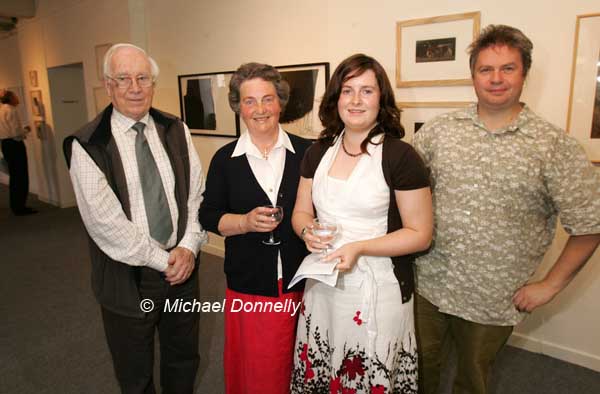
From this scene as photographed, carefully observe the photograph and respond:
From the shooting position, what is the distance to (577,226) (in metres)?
1.56

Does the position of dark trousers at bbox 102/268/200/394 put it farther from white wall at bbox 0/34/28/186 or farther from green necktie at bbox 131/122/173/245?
white wall at bbox 0/34/28/186

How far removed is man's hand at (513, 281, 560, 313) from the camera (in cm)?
166

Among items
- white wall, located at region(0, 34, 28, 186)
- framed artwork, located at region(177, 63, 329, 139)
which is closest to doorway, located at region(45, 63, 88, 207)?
white wall, located at region(0, 34, 28, 186)

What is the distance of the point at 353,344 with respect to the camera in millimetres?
1554

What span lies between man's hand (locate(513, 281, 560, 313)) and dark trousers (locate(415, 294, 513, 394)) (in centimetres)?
13

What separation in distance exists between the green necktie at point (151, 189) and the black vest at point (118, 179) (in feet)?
0.25

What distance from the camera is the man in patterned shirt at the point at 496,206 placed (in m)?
1.54

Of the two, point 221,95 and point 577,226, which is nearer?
point 577,226

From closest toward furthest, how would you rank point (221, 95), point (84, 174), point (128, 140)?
1. point (84, 174)
2. point (128, 140)
3. point (221, 95)

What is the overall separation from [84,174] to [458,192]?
1.51 metres

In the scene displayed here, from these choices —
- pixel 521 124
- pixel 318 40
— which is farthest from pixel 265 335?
pixel 318 40

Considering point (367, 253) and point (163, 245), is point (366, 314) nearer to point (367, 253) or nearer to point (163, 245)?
point (367, 253)

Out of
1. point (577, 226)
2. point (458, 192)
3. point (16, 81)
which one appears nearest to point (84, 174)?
point (458, 192)

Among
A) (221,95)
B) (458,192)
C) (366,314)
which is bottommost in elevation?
(366,314)
